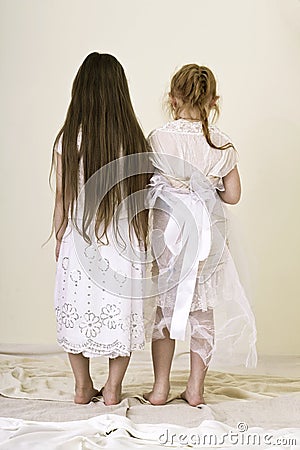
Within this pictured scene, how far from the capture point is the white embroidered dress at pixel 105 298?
2.80m

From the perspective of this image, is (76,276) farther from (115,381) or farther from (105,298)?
(115,381)

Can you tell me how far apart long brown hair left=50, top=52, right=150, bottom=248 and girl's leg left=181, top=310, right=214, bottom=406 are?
332 mm

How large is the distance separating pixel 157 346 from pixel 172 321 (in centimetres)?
16

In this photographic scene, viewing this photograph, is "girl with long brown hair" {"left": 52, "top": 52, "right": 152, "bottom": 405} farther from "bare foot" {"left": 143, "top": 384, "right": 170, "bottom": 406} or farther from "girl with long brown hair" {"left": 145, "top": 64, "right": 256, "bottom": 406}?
"bare foot" {"left": 143, "top": 384, "right": 170, "bottom": 406}

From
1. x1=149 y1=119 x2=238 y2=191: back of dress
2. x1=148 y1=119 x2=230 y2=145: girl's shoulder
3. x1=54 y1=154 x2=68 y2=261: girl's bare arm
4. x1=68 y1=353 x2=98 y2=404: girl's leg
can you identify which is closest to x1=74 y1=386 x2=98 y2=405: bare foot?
x1=68 y1=353 x2=98 y2=404: girl's leg

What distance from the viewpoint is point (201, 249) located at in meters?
2.80

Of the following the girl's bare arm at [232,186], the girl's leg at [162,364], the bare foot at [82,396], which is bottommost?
the bare foot at [82,396]

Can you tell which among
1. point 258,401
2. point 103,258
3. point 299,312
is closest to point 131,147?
point 103,258

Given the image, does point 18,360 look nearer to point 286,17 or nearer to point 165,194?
point 165,194

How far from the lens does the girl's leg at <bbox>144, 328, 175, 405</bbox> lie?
2.89 meters

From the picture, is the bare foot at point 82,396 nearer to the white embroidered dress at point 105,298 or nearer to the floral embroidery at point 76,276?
the white embroidered dress at point 105,298

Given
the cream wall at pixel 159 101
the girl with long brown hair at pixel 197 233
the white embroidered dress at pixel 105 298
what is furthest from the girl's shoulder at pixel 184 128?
the cream wall at pixel 159 101

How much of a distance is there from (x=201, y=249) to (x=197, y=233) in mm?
57

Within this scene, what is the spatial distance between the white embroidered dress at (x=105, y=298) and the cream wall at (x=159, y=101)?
120 cm
